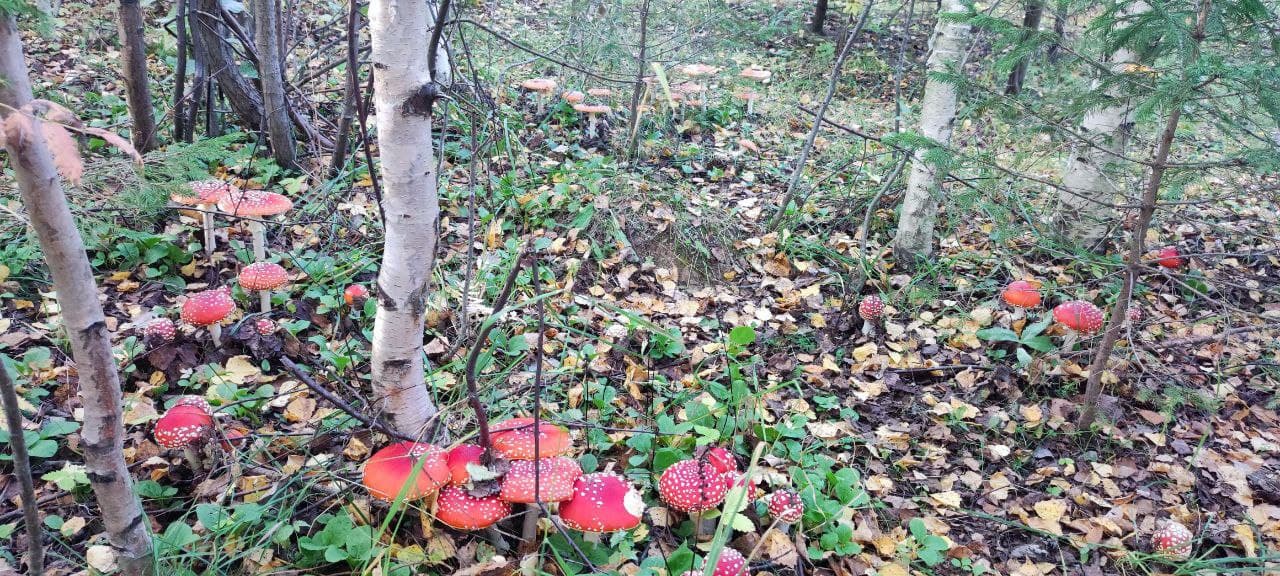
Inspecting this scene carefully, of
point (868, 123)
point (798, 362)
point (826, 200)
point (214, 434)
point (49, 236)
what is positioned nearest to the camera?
→ point (49, 236)

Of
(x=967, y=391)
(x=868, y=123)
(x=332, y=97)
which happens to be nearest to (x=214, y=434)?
(x=967, y=391)

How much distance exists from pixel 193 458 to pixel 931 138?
4202 millimetres

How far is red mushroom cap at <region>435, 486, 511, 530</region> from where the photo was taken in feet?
7.45

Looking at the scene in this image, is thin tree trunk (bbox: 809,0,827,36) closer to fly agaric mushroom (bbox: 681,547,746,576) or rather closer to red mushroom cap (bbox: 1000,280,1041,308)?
red mushroom cap (bbox: 1000,280,1041,308)

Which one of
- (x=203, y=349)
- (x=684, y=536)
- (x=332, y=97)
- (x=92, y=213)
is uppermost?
(x=332, y=97)

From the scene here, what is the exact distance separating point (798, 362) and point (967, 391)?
92cm

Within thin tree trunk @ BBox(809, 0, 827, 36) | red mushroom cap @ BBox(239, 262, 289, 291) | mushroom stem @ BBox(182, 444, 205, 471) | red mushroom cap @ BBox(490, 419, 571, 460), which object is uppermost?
thin tree trunk @ BBox(809, 0, 827, 36)

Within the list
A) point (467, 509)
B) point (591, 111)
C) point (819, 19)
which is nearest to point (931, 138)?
point (591, 111)

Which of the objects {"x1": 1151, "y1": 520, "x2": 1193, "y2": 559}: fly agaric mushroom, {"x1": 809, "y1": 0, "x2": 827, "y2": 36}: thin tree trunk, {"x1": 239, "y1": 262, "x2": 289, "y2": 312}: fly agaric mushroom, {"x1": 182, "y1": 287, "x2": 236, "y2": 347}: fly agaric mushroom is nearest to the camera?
{"x1": 1151, "y1": 520, "x2": 1193, "y2": 559}: fly agaric mushroom

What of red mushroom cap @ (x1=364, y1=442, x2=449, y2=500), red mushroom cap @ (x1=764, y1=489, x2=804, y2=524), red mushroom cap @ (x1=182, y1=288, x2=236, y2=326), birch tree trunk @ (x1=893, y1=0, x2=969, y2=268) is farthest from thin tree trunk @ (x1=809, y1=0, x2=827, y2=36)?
red mushroom cap @ (x1=364, y1=442, x2=449, y2=500)

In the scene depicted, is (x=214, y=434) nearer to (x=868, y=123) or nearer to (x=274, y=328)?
(x=274, y=328)

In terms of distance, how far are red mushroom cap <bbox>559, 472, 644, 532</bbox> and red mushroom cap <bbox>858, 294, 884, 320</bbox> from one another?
2.42 m

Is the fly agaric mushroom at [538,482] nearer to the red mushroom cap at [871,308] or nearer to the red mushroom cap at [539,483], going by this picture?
the red mushroom cap at [539,483]

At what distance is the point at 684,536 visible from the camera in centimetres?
281
